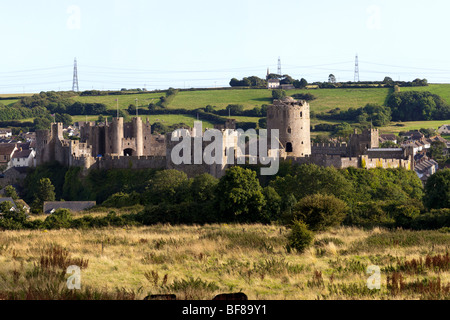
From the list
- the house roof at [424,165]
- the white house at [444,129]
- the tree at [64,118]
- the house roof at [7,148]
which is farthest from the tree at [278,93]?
the house roof at [7,148]

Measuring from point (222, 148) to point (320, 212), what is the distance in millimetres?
24740

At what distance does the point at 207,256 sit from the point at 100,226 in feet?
49.5

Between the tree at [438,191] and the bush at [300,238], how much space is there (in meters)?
23.0

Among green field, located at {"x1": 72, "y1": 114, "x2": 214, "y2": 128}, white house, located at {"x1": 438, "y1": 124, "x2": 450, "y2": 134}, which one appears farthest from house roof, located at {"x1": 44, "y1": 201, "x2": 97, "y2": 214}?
white house, located at {"x1": 438, "y1": 124, "x2": 450, "y2": 134}

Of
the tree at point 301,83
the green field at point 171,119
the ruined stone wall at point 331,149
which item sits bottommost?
the ruined stone wall at point 331,149

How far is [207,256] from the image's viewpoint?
2098cm

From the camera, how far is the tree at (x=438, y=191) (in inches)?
1732

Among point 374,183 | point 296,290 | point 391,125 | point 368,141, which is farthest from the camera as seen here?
point 391,125

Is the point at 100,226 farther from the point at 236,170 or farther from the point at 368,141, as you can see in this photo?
the point at 368,141

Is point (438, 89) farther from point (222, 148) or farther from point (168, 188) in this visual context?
point (168, 188)

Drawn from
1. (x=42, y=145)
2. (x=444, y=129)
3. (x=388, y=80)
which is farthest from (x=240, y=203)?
(x=388, y=80)

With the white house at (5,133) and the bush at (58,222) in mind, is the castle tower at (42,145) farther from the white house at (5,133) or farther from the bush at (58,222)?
the white house at (5,133)

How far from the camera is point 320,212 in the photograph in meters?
32.7
